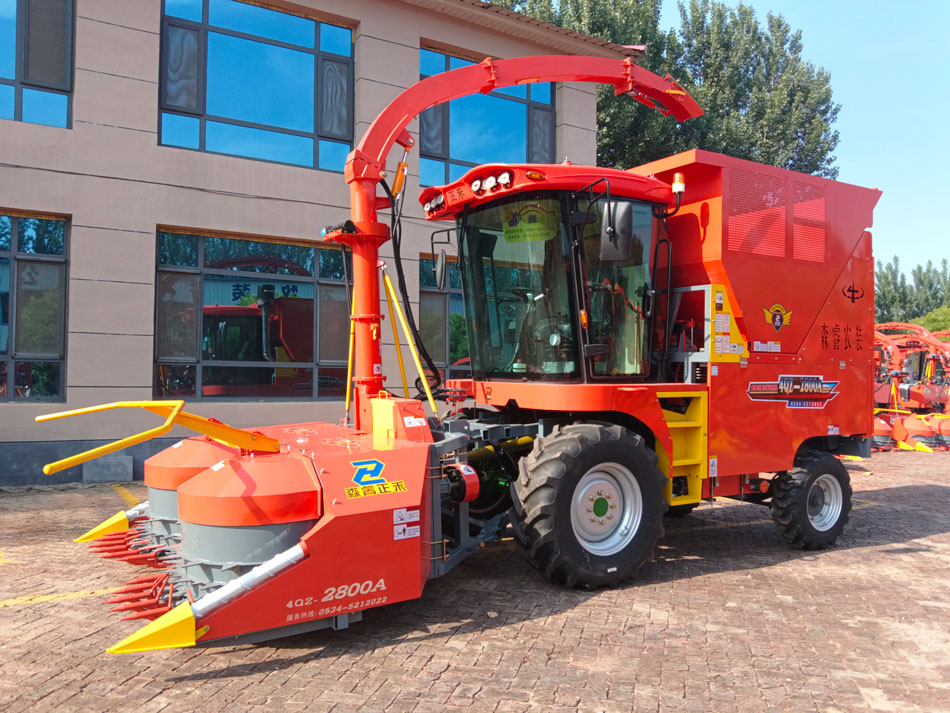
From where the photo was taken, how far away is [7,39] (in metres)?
9.06

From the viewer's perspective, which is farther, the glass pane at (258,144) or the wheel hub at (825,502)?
the glass pane at (258,144)

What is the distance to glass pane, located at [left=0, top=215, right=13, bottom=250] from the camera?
9.01 metres

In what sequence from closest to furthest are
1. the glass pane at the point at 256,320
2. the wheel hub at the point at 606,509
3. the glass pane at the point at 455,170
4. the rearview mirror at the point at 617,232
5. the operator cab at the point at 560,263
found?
the wheel hub at the point at 606,509, the rearview mirror at the point at 617,232, the operator cab at the point at 560,263, the glass pane at the point at 256,320, the glass pane at the point at 455,170

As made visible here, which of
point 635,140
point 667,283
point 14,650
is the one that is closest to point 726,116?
point 635,140

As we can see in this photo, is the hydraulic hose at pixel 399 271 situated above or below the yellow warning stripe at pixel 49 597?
above

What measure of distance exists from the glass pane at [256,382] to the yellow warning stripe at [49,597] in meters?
5.50

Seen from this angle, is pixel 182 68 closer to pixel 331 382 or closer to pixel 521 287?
pixel 331 382

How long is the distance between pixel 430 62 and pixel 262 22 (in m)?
2.80

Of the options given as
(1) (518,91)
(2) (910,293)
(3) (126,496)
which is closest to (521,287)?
(3) (126,496)

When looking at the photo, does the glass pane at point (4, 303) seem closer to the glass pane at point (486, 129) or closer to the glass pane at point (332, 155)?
the glass pane at point (332, 155)

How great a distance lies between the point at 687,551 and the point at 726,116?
82.2 feet

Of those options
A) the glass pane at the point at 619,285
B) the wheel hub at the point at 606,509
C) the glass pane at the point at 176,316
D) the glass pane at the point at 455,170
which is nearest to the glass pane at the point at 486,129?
the glass pane at the point at 455,170

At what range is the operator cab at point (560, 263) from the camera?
17.6 feet

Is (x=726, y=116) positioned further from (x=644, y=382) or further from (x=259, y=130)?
(x=644, y=382)
